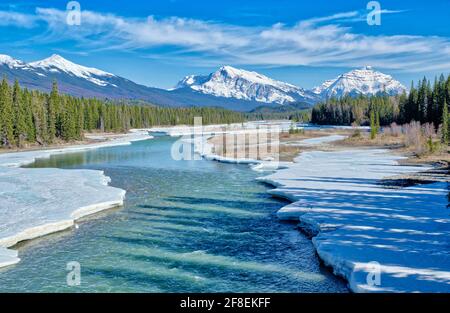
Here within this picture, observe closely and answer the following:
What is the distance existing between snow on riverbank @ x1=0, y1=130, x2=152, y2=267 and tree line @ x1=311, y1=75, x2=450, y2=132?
55.4m

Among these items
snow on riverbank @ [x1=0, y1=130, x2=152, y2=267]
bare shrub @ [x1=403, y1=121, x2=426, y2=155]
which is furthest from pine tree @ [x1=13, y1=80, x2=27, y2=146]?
bare shrub @ [x1=403, y1=121, x2=426, y2=155]

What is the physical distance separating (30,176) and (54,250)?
23.7 meters

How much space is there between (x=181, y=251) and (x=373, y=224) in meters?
10.1

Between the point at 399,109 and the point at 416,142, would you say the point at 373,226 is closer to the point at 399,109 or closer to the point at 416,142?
the point at 416,142

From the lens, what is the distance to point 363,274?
1572cm

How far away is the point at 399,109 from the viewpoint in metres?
128

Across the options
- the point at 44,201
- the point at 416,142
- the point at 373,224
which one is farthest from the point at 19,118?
the point at 373,224

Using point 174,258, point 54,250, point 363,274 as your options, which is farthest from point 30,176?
point 363,274

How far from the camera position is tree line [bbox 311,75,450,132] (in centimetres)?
9981

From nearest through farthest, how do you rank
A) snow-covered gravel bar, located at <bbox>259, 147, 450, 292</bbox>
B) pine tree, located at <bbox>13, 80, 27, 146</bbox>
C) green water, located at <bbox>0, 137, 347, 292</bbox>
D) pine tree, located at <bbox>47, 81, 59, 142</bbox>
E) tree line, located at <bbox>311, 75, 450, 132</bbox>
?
1. snow-covered gravel bar, located at <bbox>259, 147, 450, 292</bbox>
2. green water, located at <bbox>0, 137, 347, 292</bbox>
3. pine tree, located at <bbox>13, 80, 27, 146</bbox>
4. pine tree, located at <bbox>47, 81, 59, 142</bbox>
5. tree line, located at <bbox>311, 75, 450, 132</bbox>
